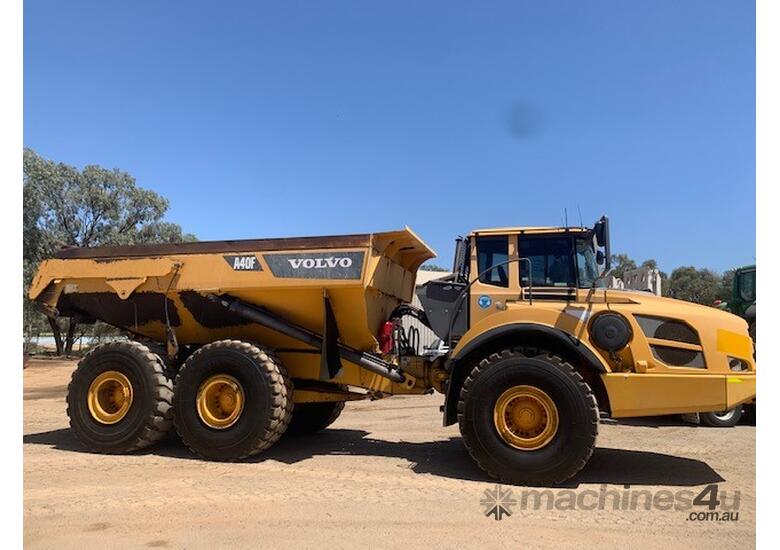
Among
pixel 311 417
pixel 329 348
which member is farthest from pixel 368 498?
pixel 311 417

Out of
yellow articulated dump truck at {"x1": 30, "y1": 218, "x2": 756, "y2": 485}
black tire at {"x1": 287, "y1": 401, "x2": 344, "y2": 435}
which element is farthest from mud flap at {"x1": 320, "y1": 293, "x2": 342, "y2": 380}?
black tire at {"x1": 287, "y1": 401, "x2": 344, "y2": 435}

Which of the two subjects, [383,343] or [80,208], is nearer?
[383,343]

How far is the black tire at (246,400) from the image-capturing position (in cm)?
712

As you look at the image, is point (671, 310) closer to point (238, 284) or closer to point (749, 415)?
point (238, 284)

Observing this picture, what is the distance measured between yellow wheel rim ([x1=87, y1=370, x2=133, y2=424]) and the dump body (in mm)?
984

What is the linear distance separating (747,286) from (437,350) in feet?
26.8

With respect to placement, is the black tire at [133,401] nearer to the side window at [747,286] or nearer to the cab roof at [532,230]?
the cab roof at [532,230]

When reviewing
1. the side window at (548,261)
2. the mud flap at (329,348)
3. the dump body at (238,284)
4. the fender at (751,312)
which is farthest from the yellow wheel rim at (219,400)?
the fender at (751,312)

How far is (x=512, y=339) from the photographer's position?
21.7 feet

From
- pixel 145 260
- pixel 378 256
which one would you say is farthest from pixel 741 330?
pixel 145 260

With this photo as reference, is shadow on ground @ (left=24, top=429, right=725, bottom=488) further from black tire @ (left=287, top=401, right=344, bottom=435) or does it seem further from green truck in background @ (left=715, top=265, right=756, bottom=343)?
green truck in background @ (left=715, top=265, right=756, bottom=343)

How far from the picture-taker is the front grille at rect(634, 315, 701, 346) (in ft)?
20.3

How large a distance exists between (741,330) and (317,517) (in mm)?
4783

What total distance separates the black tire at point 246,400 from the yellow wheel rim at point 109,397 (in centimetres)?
80
